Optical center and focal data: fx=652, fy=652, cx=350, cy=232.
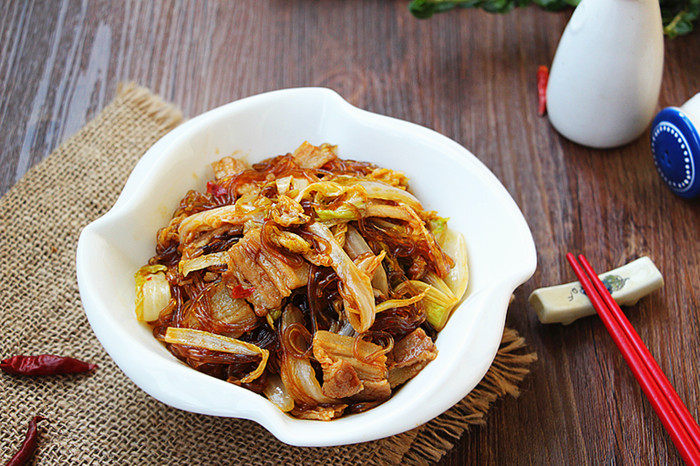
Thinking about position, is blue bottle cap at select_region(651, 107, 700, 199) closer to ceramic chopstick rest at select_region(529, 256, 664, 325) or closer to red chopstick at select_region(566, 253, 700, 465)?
ceramic chopstick rest at select_region(529, 256, 664, 325)

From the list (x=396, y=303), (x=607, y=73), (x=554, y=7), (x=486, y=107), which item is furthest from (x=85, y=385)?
(x=554, y=7)

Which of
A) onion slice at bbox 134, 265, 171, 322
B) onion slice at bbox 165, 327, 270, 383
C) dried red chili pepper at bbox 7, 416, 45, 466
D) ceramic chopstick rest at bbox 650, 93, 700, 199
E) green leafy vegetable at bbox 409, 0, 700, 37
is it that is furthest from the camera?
green leafy vegetable at bbox 409, 0, 700, 37

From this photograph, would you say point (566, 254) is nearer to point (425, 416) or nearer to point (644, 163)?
point (644, 163)

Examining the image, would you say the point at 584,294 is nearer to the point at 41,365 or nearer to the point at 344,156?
the point at 344,156

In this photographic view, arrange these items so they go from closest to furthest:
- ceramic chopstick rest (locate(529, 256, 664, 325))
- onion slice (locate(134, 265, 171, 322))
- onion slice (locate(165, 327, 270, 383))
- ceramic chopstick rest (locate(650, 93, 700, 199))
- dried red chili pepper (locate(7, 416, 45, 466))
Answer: onion slice (locate(165, 327, 270, 383)) < onion slice (locate(134, 265, 171, 322)) < dried red chili pepper (locate(7, 416, 45, 466)) < ceramic chopstick rest (locate(529, 256, 664, 325)) < ceramic chopstick rest (locate(650, 93, 700, 199))

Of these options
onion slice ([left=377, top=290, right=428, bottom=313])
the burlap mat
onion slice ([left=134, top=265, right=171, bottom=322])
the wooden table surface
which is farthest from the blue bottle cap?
onion slice ([left=134, top=265, right=171, bottom=322])

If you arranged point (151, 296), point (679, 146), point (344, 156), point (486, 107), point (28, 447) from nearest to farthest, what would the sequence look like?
point (151, 296) < point (28, 447) < point (344, 156) < point (679, 146) < point (486, 107)
